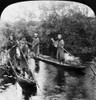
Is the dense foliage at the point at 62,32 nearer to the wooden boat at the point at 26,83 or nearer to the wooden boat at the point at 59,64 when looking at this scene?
the wooden boat at the point at 59,64

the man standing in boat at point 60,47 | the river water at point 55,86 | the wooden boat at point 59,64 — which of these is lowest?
the river water at point 55,86

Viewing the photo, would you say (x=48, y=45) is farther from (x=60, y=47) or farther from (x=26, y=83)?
(x=26, y=83)

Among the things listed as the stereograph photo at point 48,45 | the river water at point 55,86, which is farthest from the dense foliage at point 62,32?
the river water at point 55,86

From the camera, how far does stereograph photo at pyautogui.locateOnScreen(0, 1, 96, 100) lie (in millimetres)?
2801

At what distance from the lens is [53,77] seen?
280 centimetres

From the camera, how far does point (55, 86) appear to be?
9.09 ft

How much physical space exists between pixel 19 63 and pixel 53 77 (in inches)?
12.0

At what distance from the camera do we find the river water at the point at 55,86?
2.73 metres

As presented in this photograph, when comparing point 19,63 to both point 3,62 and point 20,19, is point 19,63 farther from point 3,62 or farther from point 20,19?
point 20,19

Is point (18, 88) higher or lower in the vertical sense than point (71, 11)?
lower

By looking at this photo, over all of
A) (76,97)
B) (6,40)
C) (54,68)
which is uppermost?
(6,40)

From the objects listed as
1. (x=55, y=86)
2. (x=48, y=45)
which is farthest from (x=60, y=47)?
(x=55, y=86)

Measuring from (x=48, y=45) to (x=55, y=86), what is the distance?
1.13ft

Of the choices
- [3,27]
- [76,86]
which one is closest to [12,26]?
[3,27]
